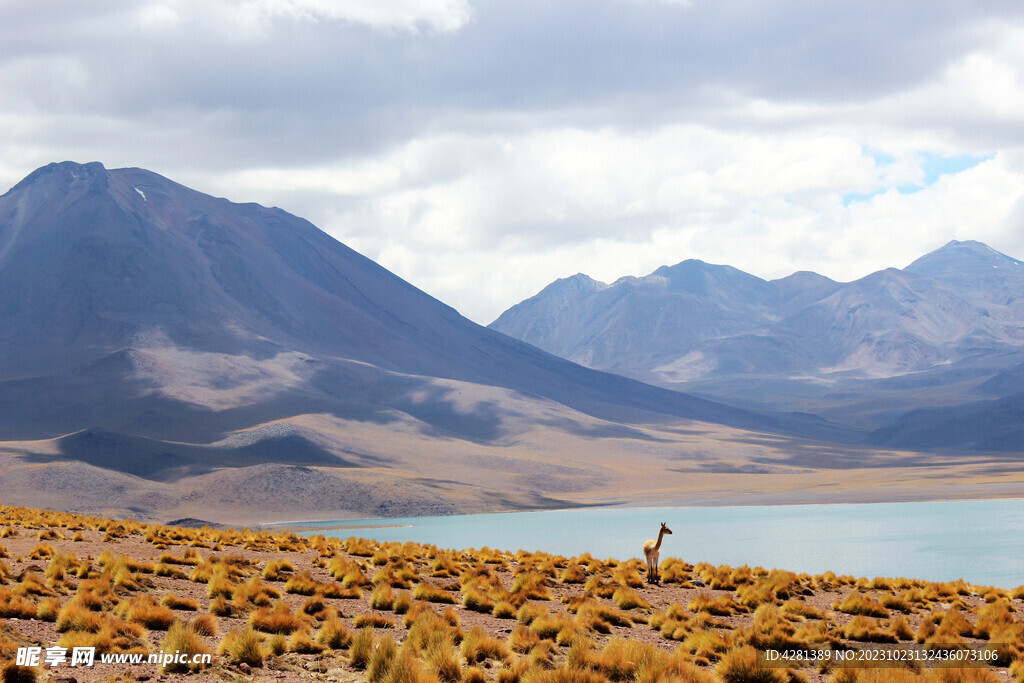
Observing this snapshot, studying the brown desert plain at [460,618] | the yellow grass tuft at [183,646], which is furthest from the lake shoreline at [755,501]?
the yellow grass tuft at [183,646]

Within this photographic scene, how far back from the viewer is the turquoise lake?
4906 cm

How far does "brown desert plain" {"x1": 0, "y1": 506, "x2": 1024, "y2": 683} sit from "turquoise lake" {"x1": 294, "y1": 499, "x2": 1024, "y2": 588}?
2051 cm

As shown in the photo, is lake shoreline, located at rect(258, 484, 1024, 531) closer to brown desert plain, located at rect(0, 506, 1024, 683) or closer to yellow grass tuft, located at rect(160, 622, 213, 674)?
brown desert plain, located at rect(0, 506, 1024, 683)

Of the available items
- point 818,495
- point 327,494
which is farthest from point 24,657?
point 818,495

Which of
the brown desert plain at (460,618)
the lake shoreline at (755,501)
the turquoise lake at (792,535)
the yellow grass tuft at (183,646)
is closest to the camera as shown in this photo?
the yellow grass tuft at (183,646)

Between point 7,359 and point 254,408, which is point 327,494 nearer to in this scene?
point 254,408

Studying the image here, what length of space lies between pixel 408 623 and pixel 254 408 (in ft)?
512

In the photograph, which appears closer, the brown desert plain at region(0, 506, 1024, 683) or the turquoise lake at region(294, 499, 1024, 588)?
the brown desert plain at region(0, 506, 1024, 683)

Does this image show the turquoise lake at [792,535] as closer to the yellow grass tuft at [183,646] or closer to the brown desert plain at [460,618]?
the brown desert plain at [460,618]

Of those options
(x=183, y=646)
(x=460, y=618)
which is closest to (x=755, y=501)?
(x=460, y=618)

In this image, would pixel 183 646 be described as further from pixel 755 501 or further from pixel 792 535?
pixel 755 501

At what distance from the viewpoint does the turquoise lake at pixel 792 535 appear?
49.1 m

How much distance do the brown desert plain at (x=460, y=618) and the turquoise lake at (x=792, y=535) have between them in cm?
2051

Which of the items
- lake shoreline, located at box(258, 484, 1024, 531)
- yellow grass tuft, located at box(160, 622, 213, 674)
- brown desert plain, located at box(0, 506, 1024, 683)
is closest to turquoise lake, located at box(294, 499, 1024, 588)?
lake shoreline, located at box(258, 484, 1024, 531)
